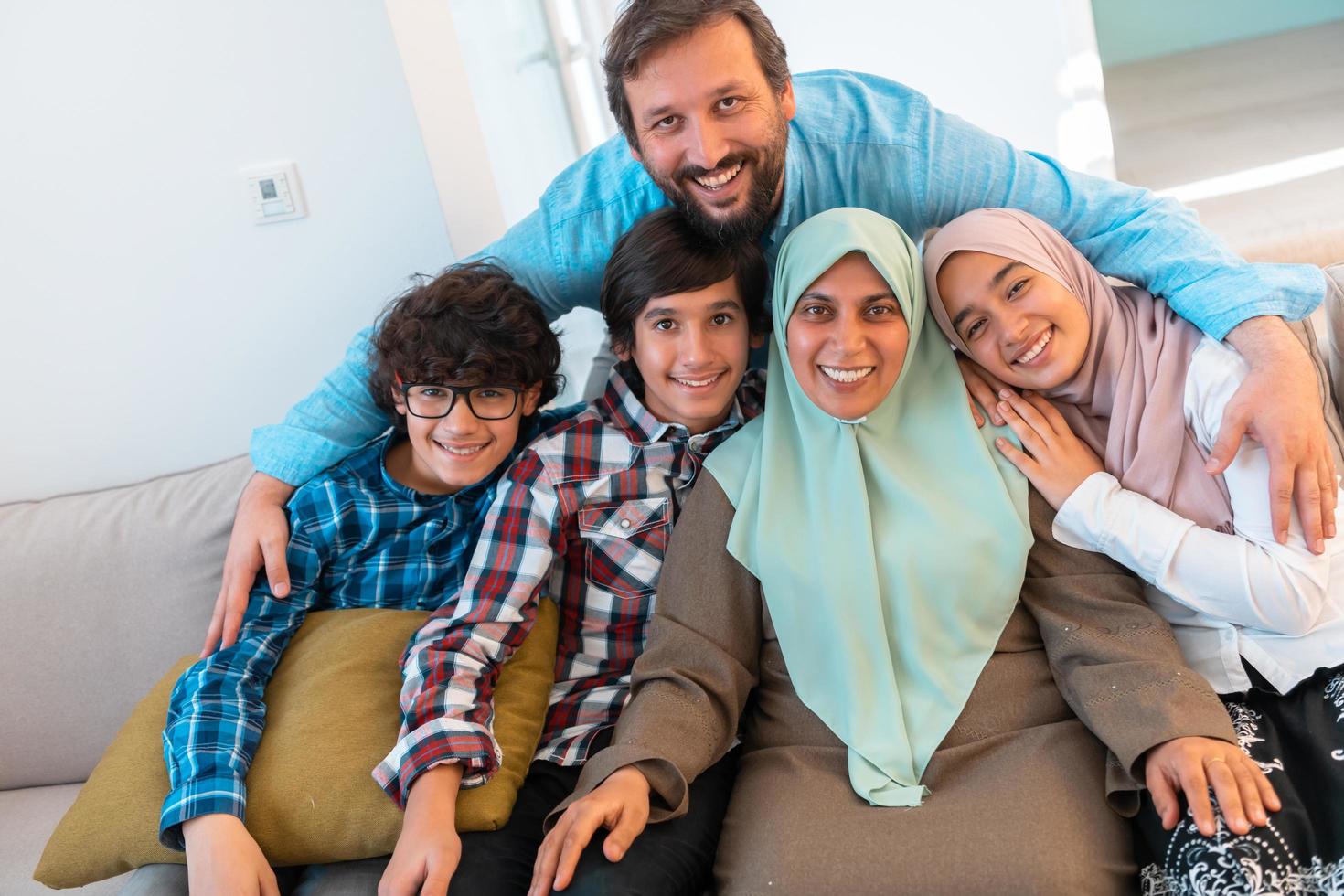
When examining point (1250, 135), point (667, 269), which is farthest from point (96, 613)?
point (1250, 135)

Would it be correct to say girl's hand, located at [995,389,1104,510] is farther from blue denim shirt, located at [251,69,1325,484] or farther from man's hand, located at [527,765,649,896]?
man's hand, located at [527,765,649,896]

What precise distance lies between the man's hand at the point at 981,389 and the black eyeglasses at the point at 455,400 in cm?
74

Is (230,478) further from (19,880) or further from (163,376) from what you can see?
(19,880)

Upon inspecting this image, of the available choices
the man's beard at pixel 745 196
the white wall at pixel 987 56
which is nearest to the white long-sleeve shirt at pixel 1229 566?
the man's beard at pixel 745 196

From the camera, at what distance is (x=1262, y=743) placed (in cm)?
138

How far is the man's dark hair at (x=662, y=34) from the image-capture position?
1.71 m

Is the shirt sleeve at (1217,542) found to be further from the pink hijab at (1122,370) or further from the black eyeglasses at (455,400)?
the black eyeglasses at (455,400)

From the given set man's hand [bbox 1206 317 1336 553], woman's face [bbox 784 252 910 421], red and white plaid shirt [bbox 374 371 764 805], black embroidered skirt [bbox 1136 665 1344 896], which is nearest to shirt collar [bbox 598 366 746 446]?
Result: red and white plaid shirt [bbox 374 371 764 805]

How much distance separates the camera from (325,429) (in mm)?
1927

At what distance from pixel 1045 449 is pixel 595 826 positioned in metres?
0.84

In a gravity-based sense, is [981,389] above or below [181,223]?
below

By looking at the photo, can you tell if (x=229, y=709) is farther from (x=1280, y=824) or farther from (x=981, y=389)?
(x=1280, y=824)

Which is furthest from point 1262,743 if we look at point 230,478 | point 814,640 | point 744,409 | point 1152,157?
point 1152,157

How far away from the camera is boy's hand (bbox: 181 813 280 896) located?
1.47 meters
